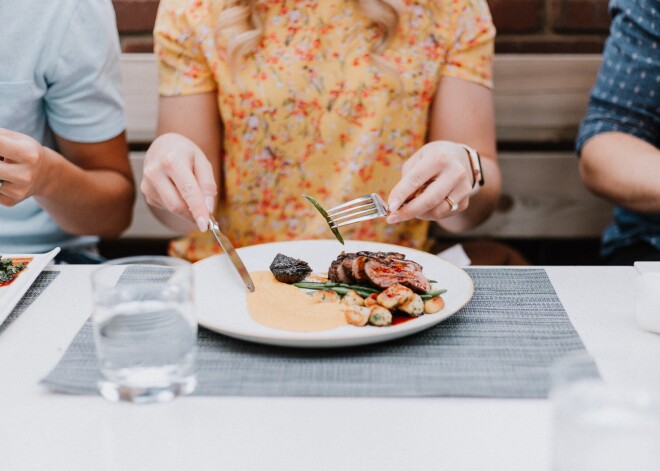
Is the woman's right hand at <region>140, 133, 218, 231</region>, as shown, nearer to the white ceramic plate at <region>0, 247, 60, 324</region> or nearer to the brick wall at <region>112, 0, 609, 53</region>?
the white ceramic plate at <region>0, 247, 60, 324</region>

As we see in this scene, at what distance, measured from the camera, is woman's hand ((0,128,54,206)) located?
1.21 meters

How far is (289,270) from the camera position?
3.36 ft

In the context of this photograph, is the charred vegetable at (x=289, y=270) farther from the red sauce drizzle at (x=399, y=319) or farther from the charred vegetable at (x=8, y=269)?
the charred vegetable at (x=8, y=269)

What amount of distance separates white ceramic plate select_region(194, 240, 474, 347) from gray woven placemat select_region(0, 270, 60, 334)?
0.75 ft

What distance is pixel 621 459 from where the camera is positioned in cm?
54

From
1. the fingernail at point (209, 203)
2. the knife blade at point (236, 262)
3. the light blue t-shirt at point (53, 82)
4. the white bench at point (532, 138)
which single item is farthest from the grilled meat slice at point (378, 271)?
the white bench at point (532, 138)

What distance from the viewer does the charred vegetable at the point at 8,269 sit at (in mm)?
1048

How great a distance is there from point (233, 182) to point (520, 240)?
87cm

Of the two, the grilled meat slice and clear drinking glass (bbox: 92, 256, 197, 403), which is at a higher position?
clear drinking glass (bbox: 92, 256, 197, 403)

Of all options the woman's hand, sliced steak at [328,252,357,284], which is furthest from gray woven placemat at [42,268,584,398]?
the woman's hand

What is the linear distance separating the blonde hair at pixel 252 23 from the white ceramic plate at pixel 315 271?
48 centimetres

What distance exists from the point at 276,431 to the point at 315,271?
1.40 feet

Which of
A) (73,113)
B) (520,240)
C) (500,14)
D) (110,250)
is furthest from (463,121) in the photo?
(110,250)

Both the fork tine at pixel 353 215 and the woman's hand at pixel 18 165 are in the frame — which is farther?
the woman's hand at pixel 18 165
